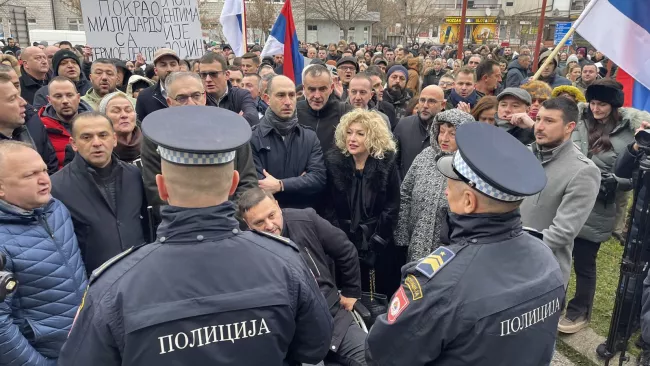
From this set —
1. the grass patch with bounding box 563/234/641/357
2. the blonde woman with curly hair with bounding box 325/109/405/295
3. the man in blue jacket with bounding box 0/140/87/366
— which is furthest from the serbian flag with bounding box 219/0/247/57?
the grass patch with bounding box 563/234/641/357

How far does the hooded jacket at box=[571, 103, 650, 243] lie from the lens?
4012mm

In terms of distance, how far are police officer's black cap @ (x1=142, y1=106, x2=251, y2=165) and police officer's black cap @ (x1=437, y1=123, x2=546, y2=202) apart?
0.84m

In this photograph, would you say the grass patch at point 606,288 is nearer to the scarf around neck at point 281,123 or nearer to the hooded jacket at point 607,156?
the hooded jacket at point 607,156

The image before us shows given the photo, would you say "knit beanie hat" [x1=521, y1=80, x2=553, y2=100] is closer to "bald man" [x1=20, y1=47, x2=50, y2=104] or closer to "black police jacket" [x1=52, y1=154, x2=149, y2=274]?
"black police jacket" [x1=52, y1=154, x2=149, y2=274]

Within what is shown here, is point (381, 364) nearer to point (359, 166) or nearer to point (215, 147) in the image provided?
point (215, 147)

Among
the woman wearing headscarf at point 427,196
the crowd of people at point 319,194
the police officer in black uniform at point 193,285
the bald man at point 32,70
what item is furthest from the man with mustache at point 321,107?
the bald man at point 32,70

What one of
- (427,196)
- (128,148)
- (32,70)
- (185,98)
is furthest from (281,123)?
(32,70)

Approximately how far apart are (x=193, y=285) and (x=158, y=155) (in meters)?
1.61

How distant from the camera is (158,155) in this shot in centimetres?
284

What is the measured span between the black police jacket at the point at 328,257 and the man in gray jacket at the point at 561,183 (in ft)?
4.53

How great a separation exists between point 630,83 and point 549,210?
247 cm

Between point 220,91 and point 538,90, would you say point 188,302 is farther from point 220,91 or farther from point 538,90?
point 538,90

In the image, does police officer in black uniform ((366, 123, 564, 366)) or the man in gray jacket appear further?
the man in gray jacket

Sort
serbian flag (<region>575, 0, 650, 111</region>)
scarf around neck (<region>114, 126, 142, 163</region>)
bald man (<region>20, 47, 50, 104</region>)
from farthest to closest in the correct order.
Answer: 1. bald man (<region>20, 47, 50, 104</region>)
2. serbian flag (<region>575, 0, 650, 111</region>)
3. scarf around neck (<region>114, 126, 142, 163</region>)
